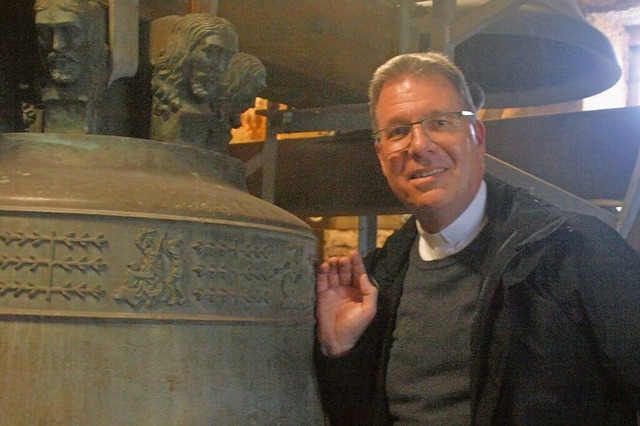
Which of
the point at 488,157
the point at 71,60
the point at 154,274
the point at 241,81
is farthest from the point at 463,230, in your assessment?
the point at 488,157

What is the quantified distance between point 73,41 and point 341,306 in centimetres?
60

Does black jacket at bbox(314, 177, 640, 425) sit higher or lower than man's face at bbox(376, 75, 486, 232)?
lower

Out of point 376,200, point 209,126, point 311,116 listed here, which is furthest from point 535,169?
point 209,126

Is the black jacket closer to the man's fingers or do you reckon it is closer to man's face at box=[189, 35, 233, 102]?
the man's fingers

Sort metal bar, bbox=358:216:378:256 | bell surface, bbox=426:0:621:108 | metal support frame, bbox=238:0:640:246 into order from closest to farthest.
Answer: metal support frame, bbox=238:0:640:246 < bell surface, bbox=426:0:621:108 < metal bar, bbox=358:216:378:256

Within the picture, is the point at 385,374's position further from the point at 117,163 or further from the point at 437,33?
the point at 437,33

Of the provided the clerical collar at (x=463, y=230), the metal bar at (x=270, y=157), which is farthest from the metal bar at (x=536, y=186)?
the clerical collar at (x=463, y=230)

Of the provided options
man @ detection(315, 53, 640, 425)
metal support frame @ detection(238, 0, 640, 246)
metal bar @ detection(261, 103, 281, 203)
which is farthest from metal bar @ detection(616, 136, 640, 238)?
man @ detection(315, 53, 640, 425)

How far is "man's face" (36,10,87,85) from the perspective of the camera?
1213 millimetres

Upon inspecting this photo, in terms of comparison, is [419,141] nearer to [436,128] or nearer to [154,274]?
[436,128]

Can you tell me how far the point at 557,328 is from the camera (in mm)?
1301

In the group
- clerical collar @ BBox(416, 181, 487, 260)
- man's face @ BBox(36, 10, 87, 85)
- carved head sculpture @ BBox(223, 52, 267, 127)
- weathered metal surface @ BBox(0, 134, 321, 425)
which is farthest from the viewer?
clerical collar @ BBox(416, 181, 487, 260)

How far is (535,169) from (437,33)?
2.84ft

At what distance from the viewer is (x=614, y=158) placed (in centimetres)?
258
